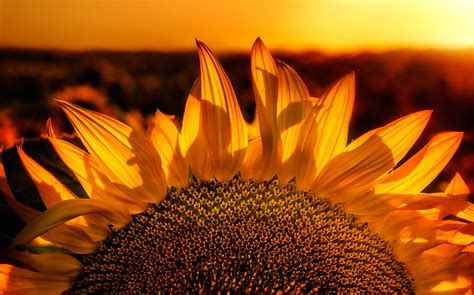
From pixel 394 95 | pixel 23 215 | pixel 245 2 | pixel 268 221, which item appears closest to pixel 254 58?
pixel 268 221

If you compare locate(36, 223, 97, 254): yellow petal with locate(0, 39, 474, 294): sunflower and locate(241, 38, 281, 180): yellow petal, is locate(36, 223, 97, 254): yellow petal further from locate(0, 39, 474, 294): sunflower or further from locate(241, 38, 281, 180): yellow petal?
locate(241, 38, 281, 180): yellow petal

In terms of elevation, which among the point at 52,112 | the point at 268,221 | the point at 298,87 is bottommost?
the point at 268,221

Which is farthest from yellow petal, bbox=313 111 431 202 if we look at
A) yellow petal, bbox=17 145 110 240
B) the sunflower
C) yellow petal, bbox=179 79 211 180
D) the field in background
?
the field in background

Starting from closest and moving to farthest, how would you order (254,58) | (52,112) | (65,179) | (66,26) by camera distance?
(254,58) < (65,179) < (66,26) < (52,112)

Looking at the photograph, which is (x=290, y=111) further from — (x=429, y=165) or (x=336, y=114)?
(x=429, y=165)

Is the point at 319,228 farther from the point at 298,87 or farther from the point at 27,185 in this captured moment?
the point at 27,185

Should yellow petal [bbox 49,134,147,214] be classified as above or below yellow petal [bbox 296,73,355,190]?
below

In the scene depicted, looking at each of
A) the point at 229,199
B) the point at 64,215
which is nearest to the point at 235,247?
the point at 229,199

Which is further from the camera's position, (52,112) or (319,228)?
(52,112)
